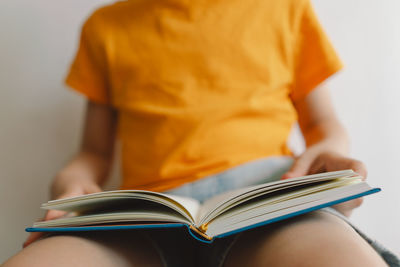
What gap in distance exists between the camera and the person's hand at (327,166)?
47cm

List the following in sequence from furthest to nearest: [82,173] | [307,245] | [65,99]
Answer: [65,99]
[82,173]
[307,245]

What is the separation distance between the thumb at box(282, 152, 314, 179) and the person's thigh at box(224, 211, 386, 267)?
0.34ft

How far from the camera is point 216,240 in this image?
1.73 feet

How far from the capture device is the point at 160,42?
0.72 m

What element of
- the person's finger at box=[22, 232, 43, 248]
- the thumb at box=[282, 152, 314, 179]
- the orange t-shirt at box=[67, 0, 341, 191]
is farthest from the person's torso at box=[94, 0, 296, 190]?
the person's finger at box=[22, 232, 43, 248]

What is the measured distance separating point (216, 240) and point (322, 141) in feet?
0.87

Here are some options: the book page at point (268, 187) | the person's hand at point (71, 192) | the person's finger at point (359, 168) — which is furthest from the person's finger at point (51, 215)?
the person's finger at point (359, 168)

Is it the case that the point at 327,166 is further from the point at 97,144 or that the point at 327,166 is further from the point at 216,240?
the point at 97,144

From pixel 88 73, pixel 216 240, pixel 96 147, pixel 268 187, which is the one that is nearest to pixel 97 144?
pixel 96 147

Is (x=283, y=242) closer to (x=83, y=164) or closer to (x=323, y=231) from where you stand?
(x=323, y=231)

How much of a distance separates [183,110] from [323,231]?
1.19 feet

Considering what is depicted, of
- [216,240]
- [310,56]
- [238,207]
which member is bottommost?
[216,240]

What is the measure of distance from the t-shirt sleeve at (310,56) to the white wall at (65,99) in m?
0.22

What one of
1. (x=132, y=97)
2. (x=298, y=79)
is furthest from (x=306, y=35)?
(x=132, y=97)
